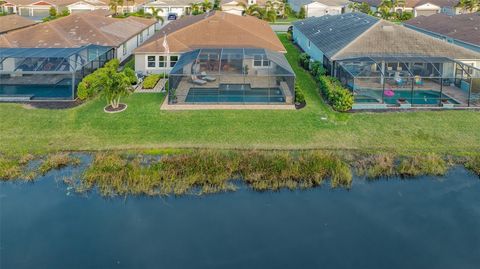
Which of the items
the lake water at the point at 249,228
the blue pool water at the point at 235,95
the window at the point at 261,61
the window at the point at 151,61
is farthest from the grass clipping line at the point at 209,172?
the window at the point at 151,61

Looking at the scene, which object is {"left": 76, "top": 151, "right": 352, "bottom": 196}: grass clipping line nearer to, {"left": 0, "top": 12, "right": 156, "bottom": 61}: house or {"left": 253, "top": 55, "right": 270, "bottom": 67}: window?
A: {"left": 253, "top": 55, "right": 270, "bottom": 67}: window

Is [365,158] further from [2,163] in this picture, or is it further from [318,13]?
[318,13]

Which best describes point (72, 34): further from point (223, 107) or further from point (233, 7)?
point (233, 7)

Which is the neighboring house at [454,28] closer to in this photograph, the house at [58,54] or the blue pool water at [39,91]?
the house at [58,54]

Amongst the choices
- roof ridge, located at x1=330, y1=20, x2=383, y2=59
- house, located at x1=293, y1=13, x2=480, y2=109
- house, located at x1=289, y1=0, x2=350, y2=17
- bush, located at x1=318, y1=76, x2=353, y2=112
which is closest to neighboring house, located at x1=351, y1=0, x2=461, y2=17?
house, located at x1=289, y1=0, x2=350, y2=17

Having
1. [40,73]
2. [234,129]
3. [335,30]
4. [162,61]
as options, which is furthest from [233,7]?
[234,129]
